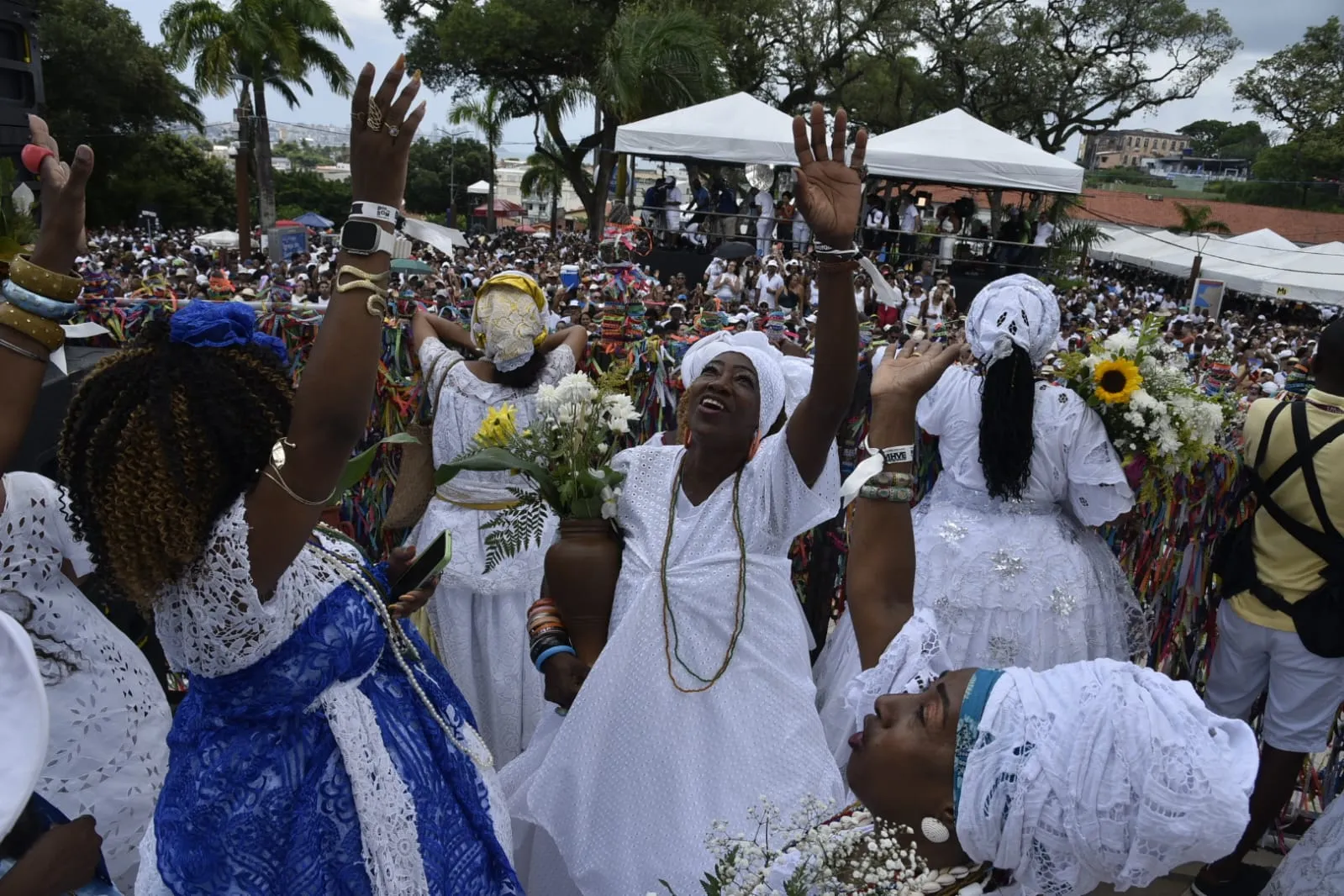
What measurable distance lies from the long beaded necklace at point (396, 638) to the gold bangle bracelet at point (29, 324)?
25.9 inches

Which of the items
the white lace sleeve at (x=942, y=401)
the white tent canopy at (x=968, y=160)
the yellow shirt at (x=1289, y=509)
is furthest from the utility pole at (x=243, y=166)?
the yellow shirt at (x=1289, y=509)

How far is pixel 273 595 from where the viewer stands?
1.68 m

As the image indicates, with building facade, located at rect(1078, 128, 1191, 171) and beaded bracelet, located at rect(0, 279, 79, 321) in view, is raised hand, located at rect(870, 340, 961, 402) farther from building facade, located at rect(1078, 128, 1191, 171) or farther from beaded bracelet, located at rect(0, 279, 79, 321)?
building facade, located at rect(1078, 128, 1191, 171)

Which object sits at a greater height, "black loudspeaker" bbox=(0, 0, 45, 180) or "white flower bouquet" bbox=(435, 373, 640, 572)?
"black loudspeaker" bbox=(0, 0, 45, 180)

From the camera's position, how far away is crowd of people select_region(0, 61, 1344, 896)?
4.56ft

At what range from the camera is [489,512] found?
157 inches

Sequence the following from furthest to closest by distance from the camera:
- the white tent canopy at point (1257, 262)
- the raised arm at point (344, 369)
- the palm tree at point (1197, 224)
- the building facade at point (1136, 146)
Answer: the building facade at point (1136, 146) → the palm tree at point (1197, 224) → the white tent canopy at point (1257, 262) → the raised arm at point (344, 369)

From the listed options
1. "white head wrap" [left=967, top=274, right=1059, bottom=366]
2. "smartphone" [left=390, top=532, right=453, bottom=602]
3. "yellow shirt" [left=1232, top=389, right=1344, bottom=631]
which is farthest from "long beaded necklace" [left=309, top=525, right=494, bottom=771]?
"yellow shirt" [left=1232, top=389, right=1344, bottom=631]

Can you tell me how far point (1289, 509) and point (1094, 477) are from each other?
78 cm

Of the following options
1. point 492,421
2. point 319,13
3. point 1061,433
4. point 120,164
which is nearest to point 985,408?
point 1061,433

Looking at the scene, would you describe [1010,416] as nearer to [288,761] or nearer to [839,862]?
[839,862]

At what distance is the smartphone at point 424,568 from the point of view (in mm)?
2172

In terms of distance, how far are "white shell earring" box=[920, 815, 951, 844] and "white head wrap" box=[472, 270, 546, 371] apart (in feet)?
9.61

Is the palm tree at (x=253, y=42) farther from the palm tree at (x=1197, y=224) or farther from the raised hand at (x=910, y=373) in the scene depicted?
the palm tree at (x=1197, y=224)
